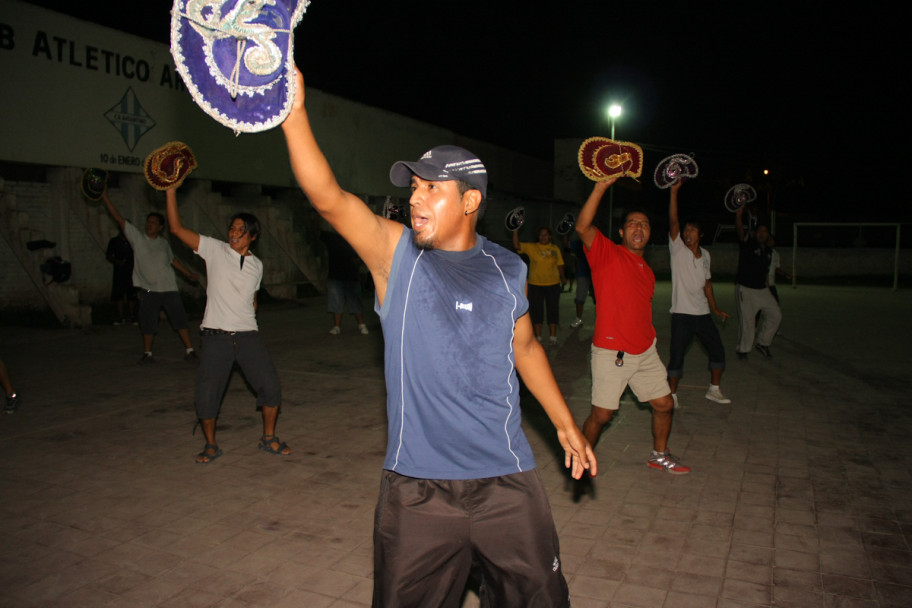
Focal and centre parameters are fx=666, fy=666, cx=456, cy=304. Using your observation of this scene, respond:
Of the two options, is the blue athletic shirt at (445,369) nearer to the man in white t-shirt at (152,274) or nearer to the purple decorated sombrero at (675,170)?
the purple decorated sombrero at (675,170)

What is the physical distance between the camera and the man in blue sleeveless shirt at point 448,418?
2.38 metres

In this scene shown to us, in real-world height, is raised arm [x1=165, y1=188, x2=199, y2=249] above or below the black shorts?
above

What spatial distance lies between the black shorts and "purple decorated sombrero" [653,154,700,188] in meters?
4.45

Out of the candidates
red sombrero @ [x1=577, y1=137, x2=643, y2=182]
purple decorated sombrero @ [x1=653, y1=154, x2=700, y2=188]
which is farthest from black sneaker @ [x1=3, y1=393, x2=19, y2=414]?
purple decorated sombrero @ [x1=653, y1=154, x2=700, y2=188]

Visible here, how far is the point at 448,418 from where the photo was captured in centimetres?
247

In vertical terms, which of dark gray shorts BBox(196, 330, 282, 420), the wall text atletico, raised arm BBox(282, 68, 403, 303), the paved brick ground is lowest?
the paved brick ground

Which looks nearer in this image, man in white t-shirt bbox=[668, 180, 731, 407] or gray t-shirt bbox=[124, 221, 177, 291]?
man in white t-shirt bbox=[668, 180, 731, 407]

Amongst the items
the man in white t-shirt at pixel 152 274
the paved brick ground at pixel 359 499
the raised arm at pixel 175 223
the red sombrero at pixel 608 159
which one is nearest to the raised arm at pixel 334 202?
the paved brick ground at pixel 359 499

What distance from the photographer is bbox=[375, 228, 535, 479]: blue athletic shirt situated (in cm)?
246

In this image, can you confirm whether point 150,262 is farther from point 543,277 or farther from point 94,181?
point 543,277

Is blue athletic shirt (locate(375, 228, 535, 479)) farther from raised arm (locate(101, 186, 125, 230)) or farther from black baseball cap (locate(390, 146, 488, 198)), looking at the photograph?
raised arm (locate(101, 186, 125, 230))

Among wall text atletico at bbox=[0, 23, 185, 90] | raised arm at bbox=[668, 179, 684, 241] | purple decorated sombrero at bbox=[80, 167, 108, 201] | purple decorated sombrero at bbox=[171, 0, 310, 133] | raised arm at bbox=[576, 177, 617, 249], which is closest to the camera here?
purple decorated sombrero at bbox=[171, 0, 310, 133]

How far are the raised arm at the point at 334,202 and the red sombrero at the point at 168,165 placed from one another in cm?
341

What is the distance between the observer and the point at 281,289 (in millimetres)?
20078
